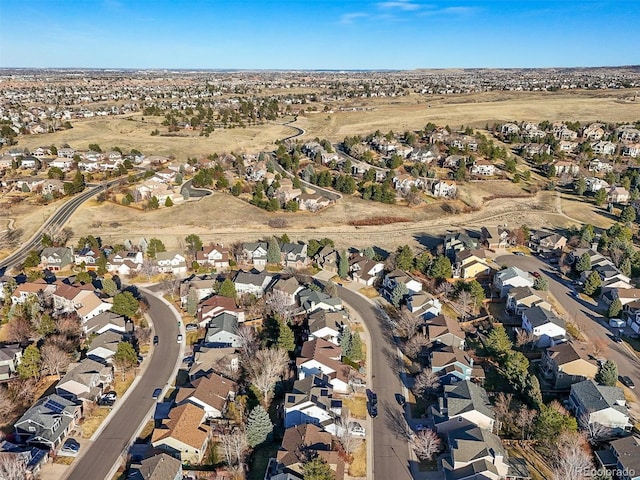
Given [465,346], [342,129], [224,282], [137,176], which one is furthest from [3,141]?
[465,346]

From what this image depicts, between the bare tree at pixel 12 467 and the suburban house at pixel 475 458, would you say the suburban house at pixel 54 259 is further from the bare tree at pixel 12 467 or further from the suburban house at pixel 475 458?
the suburban house at pixel 475 458

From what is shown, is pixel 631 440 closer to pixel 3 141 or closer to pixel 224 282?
pixel 224 282

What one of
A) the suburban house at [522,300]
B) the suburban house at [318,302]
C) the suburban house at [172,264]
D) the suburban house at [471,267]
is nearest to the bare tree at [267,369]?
the suburban house at [318,302]

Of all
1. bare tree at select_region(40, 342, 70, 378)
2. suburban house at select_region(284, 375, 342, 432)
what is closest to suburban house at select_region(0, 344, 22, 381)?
bare tree at select_region(40, 342, 70, 378)

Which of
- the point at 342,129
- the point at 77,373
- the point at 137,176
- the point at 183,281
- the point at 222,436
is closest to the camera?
the point at 222,436

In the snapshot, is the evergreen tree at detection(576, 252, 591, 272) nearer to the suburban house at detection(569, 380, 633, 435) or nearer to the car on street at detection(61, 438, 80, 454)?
the suburban house at detection(569, 380, 633, 435)

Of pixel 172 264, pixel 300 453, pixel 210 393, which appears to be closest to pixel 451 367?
pixel 300 453
